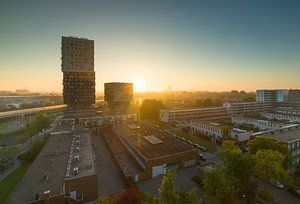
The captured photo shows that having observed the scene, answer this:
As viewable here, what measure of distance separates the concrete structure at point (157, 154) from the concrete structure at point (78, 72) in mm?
43624

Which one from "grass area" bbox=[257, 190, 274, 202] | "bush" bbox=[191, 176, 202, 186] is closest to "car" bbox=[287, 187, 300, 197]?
"grass area" bbox=[257, 190, 274, 202]

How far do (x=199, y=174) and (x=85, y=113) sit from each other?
2405 inches

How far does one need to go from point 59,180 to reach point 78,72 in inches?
2360

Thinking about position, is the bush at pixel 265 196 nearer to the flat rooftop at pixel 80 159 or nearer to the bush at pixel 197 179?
the bush at pixel 197 179

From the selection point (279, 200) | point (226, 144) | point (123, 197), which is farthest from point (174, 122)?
point (123, 197)

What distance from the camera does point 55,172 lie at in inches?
1003

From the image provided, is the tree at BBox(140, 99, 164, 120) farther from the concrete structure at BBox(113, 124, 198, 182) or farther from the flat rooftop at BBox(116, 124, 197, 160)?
the concrete structure at BBox(113, 124, 198, 182)

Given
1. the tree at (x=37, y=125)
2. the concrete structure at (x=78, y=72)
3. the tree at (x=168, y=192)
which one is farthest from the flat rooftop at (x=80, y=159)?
the concrete structure at (x=78, y=72)

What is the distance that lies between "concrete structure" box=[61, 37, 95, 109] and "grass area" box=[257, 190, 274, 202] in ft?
230

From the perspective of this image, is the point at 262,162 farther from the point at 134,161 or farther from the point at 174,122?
the point at 174,122

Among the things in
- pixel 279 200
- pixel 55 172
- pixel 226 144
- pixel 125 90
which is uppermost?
pixel 125 90

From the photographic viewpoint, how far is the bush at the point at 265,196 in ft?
77.1

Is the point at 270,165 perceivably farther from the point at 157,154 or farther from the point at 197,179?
the point at 157,154

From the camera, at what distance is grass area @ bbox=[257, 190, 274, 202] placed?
23.5m
